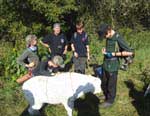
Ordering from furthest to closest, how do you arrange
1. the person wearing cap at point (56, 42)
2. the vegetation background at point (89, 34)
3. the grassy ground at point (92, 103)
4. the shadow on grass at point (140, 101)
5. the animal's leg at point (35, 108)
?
the person wearing cap at point (56, 42) < the vegetation background at point (89, 34) < the shadow on grass at point (140, 101) < the grassy ground at point (92, 103) < the animal's leg at point (35, 108)

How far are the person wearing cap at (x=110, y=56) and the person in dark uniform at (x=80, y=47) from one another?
0.86 metres

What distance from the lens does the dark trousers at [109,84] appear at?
27.6ft

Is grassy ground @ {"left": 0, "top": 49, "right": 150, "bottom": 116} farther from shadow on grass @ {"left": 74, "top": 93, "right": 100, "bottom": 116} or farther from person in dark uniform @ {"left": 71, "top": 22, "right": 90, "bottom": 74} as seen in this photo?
person in dark uniform @ {"left": 71, "top": 22, "right": 90, "bottom": 74}

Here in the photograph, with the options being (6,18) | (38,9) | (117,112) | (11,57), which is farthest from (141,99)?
(6,18)

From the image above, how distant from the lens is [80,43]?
9328 millimetres

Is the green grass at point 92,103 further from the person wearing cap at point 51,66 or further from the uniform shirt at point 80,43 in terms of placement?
the uniform shirt at point 80,43

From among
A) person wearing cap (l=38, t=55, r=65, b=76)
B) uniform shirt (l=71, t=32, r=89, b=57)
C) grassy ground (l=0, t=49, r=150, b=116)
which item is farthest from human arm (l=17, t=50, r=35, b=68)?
uniform shirt (l=71, t=32, r=89, b=57)

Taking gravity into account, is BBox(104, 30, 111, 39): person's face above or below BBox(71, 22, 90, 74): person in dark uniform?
above

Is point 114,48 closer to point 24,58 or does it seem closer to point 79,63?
point 79,63

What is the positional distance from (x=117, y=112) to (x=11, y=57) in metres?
3.24

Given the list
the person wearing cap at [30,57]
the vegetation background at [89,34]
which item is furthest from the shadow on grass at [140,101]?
the person wearing cap at [30,57]

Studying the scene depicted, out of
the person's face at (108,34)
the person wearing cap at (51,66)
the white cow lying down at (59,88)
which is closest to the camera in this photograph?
the white cow lying down at (59,88)

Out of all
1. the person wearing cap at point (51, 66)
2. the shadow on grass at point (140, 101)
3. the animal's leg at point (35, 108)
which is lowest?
the shadow on grass at point (140, 101)

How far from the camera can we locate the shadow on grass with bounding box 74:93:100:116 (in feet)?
27.6
